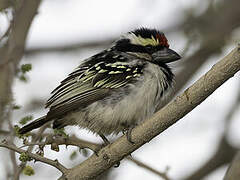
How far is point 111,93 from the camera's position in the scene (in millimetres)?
5074

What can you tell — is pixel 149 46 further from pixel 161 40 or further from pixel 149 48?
pixel 161 40

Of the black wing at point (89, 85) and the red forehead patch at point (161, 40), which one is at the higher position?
the red forehead patch at point (161, 40)

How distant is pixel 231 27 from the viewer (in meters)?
7.78

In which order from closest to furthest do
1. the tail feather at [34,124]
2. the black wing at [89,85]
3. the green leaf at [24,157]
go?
the green leaf at [24,157] → the tail feather at [34,124] → the black wing at [89,85]

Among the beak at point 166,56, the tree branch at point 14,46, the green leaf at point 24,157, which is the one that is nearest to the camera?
the green leaf at point 24,157

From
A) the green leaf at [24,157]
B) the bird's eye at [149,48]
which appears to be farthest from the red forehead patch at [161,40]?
the green leaf at [24,157]

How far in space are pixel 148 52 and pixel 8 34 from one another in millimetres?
1617

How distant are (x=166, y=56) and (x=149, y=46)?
234mm

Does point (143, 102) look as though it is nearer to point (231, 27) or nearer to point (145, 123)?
point (145, 123)

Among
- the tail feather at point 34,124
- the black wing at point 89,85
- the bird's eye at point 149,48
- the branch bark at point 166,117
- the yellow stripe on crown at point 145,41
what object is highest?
the yellow stripe on crown at point 145,41

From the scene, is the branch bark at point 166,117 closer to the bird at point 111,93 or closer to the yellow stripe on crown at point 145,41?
the bird at point 111,93

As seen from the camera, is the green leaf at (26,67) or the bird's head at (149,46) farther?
the bird's head at (149,46)

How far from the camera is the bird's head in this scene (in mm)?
5512

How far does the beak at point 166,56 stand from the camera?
18.0ft
